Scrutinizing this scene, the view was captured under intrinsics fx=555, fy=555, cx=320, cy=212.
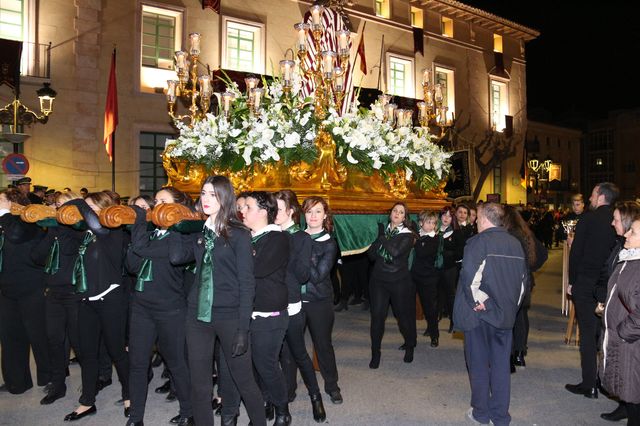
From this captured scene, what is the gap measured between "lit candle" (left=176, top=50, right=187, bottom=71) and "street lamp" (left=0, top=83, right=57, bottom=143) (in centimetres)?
768

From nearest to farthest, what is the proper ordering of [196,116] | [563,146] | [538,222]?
1. [196,116]
2. [538,222]
3. [563,146]

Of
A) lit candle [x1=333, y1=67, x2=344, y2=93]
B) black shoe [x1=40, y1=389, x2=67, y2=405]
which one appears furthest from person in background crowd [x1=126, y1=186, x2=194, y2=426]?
lit candle [x1=333, y1=67, x2=344, y2=93]

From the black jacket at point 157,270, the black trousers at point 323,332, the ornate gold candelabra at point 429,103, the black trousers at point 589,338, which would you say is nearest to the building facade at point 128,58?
the ornate gold candelabra at point 429,103

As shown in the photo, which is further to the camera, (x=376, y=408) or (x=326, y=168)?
(x=326, y=168)

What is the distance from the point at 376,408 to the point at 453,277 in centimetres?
433

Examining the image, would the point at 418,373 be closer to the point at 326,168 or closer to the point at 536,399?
the point at 536,399

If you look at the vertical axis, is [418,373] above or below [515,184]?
below

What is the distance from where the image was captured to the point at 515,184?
32031mm

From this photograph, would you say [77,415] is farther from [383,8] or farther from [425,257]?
[383,8]

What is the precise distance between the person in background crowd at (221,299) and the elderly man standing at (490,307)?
199 centimetres

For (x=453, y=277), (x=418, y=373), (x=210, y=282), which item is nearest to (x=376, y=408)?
(x=418, y=373)

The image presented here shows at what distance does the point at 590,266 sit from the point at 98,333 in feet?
16.4

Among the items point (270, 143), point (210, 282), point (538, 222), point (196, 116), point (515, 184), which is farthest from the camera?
point (515, 184)

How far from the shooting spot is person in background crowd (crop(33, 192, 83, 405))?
5363 millimetres
